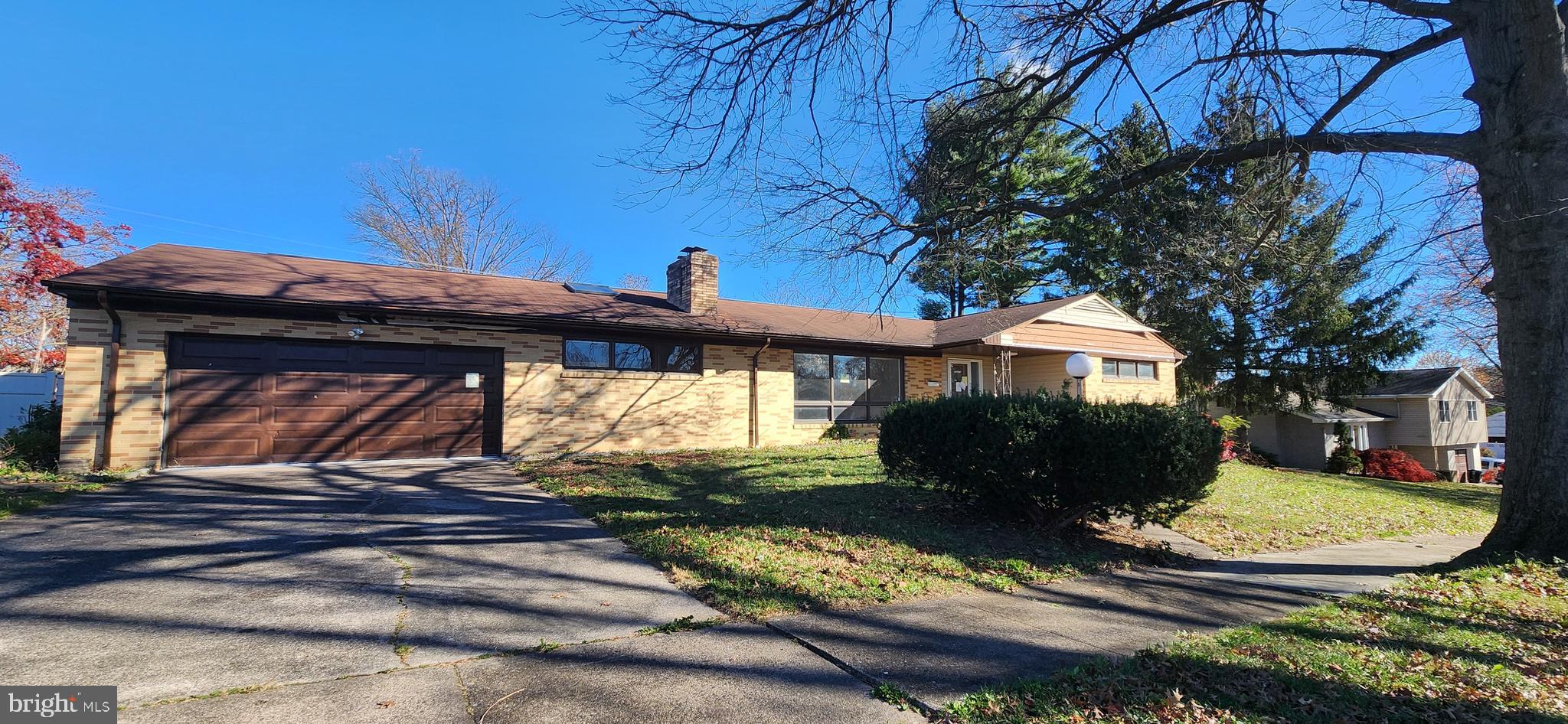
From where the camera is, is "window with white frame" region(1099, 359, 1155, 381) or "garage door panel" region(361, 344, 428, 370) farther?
"window with white frame" region(1099, 359, 1155, 381)

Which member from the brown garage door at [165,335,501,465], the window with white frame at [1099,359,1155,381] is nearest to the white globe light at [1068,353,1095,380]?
the brown garage door at [165,335,501,465]

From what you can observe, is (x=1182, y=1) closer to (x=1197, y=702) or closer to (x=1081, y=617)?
(x=1081, y=617)

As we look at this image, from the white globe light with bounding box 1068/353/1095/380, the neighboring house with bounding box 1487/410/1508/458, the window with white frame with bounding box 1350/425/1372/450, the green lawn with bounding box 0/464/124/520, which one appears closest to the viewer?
the green lawn with bounding box 0/464/124/520

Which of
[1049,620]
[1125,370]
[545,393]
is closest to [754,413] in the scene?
[545,393]

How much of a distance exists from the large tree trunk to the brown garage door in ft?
43.9

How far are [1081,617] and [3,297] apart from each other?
2943 cm

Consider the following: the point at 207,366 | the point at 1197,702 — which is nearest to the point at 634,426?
the point at 207,366

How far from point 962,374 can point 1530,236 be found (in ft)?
42.7

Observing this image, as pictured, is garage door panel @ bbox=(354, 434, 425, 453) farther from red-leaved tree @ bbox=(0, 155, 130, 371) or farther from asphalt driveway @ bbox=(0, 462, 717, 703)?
red-leaved tree @ bbox=(0, 155, 130, 371)

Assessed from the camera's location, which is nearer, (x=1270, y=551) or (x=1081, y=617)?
(x=1081, y=617)

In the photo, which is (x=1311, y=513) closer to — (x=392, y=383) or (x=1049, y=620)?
(x=1049, y=620)

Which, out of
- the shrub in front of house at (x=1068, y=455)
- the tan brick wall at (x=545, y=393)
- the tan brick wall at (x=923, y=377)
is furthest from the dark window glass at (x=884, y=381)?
the shrub in front of house at (x=1068, y=455)

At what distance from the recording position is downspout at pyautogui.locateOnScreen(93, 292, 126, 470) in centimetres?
946

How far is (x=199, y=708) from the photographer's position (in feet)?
9.41
